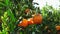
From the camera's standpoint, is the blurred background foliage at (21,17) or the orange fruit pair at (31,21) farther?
→ the orange fruit pair at (31,21)

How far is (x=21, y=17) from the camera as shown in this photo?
46.4 inches

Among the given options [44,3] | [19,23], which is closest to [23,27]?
[19,23]

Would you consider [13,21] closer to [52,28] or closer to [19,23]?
[19,23]

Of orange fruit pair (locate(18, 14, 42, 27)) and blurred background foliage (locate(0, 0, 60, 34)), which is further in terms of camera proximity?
orange fruit pair (locate(18, 14, 42, 27))

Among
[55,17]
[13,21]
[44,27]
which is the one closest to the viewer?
[13,21]

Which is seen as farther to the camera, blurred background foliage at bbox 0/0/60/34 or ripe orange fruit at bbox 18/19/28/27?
ripe orange fruit at bbox 18/19/28/27

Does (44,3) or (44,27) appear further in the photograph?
(44,3)

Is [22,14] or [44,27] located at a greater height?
[22,14]

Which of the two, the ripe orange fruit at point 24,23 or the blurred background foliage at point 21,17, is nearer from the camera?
the blurred background foliage at point 21,17

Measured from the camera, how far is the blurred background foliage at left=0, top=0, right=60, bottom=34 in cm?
106

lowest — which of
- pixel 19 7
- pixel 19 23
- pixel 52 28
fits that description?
pixel 52 28

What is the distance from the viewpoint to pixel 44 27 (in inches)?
54.5

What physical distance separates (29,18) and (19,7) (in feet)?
0.40

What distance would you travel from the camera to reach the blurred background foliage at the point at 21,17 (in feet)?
3.47
